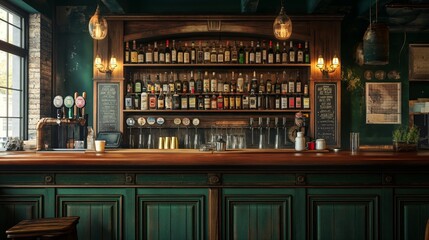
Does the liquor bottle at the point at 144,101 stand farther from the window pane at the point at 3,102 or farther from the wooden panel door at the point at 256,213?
the wooden panel door at the point at 256,213

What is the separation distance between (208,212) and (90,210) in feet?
2.97

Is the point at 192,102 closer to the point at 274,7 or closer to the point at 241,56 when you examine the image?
the point at 241,56

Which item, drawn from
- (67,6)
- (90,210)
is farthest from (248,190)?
(67,6)

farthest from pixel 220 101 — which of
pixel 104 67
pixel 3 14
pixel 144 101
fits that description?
pixel 3 14

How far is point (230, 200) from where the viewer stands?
9.80 ft

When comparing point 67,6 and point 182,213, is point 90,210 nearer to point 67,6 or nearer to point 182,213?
point 182,213

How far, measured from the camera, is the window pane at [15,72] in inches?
205

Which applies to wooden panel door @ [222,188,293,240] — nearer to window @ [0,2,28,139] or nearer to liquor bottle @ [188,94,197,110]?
liquor bottle @ [188,94,197,110]

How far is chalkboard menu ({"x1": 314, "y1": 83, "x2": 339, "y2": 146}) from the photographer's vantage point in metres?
5.72

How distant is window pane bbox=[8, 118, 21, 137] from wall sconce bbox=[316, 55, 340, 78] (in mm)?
4266

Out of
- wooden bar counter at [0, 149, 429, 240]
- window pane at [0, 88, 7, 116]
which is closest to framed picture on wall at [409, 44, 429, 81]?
wooden bar counter at [0, 149, 429, 240]

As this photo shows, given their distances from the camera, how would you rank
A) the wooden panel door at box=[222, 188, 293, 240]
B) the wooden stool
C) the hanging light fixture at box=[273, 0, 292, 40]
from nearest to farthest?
the wooden stool, the wooden panel door at box=[222, 188, 293, 240], the hanging light fixture at box=[273, 0, 292, 40]

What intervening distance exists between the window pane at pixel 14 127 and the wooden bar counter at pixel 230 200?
2452 mm

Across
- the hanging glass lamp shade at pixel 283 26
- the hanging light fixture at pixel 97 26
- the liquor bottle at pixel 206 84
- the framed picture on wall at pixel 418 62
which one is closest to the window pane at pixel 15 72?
the hanging light fixture at pixel 97 26
